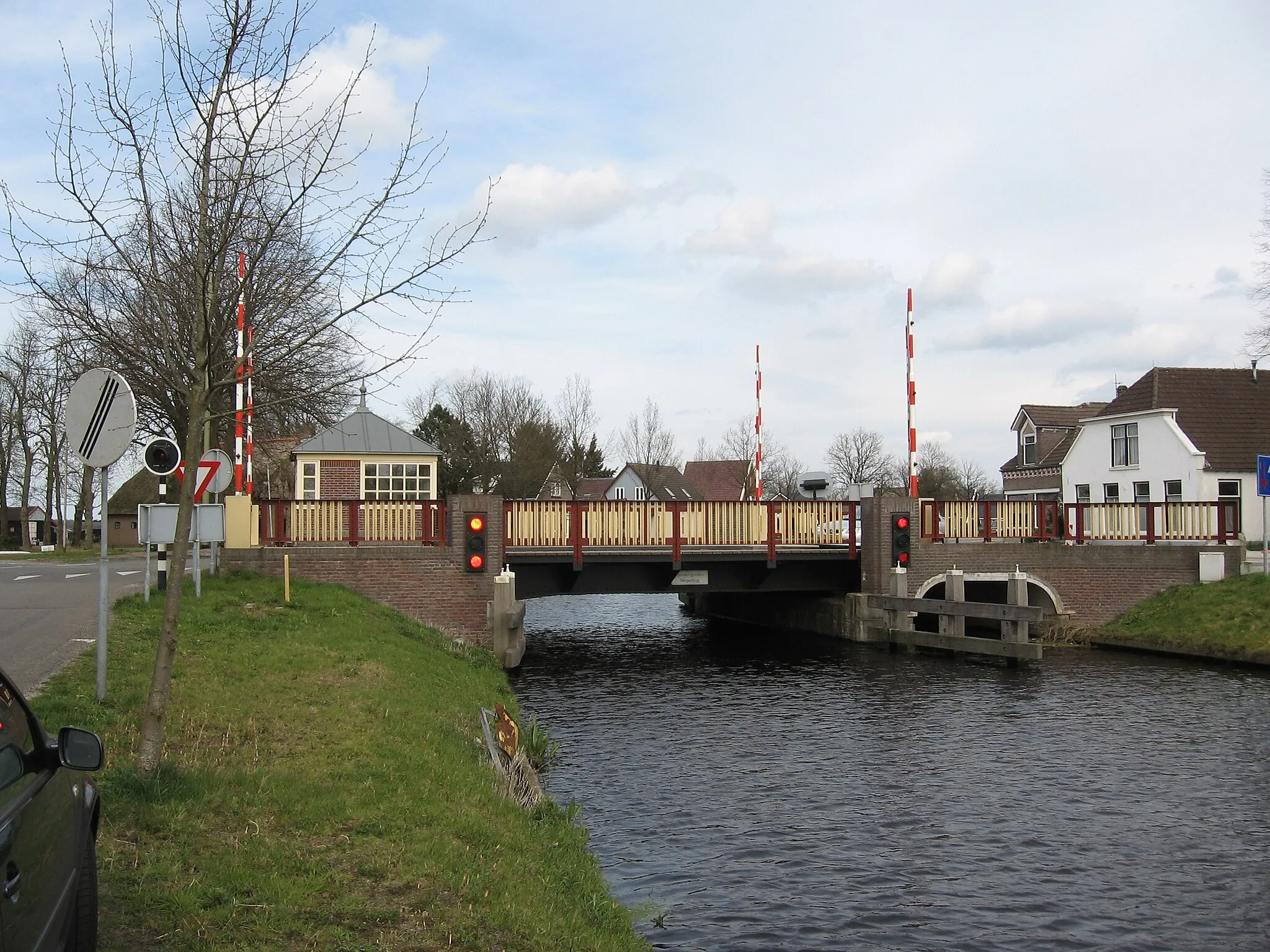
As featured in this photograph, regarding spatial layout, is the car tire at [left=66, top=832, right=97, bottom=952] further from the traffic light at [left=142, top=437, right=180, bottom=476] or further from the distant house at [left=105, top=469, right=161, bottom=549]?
the distant house at [left=105, top=469, right=161, bottom=549]

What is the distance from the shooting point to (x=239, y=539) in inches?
821

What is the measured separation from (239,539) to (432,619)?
13.2ft

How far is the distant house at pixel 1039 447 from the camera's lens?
5394cm

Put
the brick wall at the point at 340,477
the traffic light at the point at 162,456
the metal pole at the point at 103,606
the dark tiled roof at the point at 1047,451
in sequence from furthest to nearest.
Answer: the dark tiled roof at the point at 1047,451, the brick wall at the point at 340,477, the traffic light at the point at 162,456, the metal pole at the point at 103,606

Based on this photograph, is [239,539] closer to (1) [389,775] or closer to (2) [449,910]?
(1) [389,775]

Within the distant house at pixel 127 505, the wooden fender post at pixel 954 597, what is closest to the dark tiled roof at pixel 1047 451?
the wooden fender post at pixel 954 597

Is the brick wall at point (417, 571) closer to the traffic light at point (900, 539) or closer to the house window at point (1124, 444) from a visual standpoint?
the traffic light at point (900, 539)

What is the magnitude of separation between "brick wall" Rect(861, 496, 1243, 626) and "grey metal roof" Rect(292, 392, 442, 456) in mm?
14941

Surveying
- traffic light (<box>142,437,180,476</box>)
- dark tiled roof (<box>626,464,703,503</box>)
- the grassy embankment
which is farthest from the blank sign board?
dark tiled roof (<box>626,464,703,503</box>)

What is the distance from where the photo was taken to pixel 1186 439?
36.4 m

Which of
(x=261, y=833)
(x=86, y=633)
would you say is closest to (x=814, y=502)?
(x=86, y=633)

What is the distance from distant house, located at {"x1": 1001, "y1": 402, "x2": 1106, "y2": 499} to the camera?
53.9m

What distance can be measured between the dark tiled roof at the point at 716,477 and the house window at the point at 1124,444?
43.9 metres

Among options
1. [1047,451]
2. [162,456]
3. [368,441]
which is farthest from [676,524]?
[1047,451]
